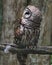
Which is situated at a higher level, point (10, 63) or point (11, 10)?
point (11, 10)

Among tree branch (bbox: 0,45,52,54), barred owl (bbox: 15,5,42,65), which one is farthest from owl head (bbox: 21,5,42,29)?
tree branch (bbox: 0,45,52,54)

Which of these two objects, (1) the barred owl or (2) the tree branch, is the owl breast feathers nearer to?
(1) the barred owl

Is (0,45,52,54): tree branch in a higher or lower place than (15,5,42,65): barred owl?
lower

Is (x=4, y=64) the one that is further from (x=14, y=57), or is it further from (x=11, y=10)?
(x=11, y=10)

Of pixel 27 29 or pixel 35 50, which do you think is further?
pixel 27 29

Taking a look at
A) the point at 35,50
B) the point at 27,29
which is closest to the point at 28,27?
the point at 27,29

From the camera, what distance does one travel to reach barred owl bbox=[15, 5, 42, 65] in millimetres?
2434

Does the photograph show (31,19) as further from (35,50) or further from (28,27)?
(35,50)

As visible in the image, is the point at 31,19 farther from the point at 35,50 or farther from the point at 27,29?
the point at 35,50

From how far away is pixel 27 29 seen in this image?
8.02ft

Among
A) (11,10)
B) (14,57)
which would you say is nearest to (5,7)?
(11,10)

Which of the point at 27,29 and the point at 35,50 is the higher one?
the point at 27,29

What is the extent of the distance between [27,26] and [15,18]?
68cm

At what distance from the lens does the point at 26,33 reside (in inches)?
97.3
